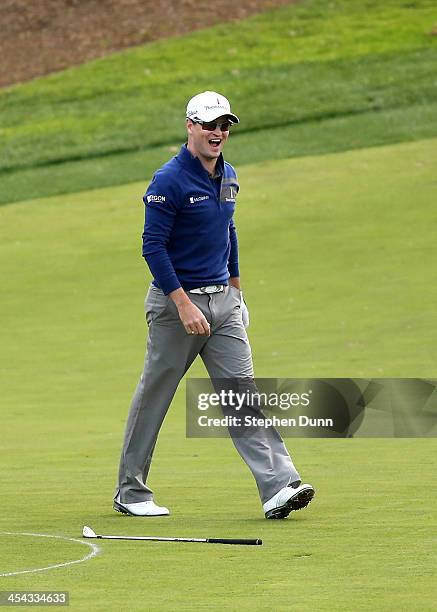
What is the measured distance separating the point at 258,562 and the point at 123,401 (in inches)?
285

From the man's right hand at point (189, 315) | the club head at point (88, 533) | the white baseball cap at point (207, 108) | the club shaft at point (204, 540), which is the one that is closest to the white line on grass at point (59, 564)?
the club head at point (88, 533)

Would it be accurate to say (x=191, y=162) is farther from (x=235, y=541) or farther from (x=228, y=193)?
(x=235, y=541)

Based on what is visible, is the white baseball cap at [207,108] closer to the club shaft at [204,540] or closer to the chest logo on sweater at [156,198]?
the chest logo on sweater at [156,198]

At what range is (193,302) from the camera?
8445mm

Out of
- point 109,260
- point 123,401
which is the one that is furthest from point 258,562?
point 109,260

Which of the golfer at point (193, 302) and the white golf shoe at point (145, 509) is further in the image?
the white golf shoe at point (145, 509)

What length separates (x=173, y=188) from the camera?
27.2 ft

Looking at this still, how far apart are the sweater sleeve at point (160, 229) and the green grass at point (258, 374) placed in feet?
4.05

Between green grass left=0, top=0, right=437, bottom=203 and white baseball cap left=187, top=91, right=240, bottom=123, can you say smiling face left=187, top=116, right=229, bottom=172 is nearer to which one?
white baseball cap left=187, top=91, right=240, bottom=123

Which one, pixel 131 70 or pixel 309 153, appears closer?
pixel 309 153

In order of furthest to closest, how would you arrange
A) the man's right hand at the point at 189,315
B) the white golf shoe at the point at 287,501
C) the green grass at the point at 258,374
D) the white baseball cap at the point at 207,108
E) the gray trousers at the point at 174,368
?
1. the gray trousers at the point at 174,368
2. the white baseball cap at the point at 207,108
3. the man's right hand at the point at 189,315
4. the white golf shoe at the point at 287,501
5. the green grass at the point at 258,374

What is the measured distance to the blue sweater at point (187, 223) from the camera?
27.2 feet

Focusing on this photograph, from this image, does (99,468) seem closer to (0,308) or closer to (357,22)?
(0,308)

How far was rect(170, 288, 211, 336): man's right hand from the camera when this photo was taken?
26.9ft
